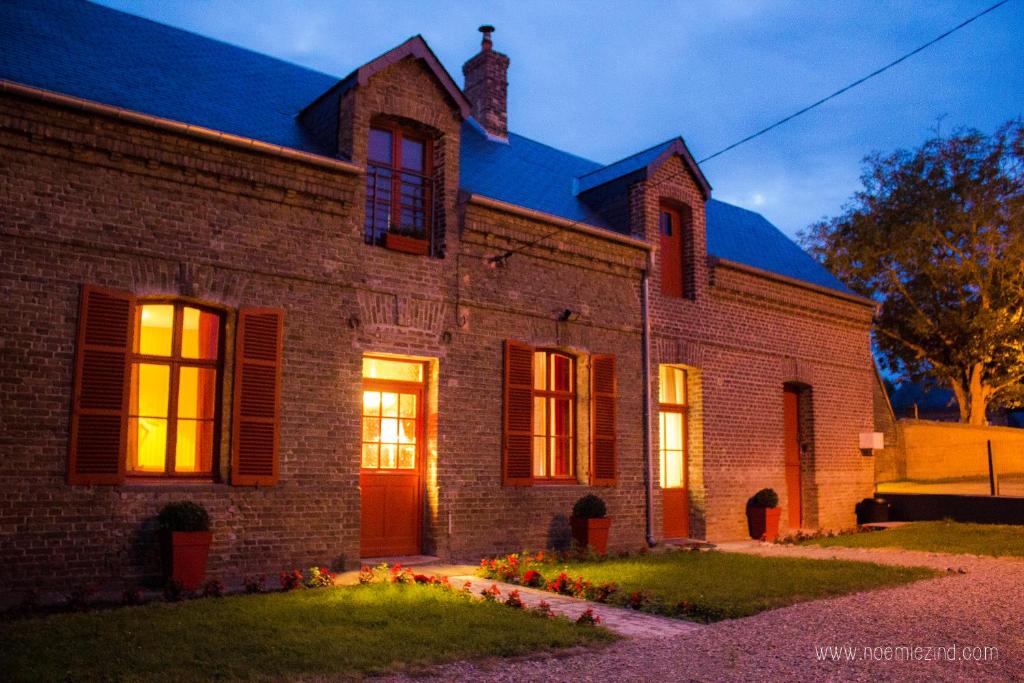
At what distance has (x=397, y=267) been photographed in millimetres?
10500

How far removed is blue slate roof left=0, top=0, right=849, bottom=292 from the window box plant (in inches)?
53.0

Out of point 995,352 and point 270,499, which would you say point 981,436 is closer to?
point 995,352

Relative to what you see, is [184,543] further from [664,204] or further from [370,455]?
[664,204]

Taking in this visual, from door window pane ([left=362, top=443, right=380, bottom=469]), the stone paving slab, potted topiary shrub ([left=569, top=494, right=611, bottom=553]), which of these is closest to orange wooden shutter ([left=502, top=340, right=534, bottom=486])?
Result: potted topiary shrub ([left=569, top=494, right=611, bottom=553])

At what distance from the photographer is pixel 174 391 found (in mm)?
8789

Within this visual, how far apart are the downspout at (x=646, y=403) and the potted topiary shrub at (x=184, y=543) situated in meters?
6.90

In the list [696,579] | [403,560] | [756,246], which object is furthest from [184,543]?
[756,246]

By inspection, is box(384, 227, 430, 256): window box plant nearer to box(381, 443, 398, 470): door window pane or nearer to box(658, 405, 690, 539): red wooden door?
box(381, 443, 398, 470): door window pane

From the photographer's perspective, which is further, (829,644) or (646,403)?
(646,403)

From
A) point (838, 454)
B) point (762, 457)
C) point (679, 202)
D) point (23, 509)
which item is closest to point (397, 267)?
point (23, 509)

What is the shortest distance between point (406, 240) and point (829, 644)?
260 inches

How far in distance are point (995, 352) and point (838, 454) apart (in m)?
13.2

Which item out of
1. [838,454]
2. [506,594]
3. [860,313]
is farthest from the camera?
[860,313]

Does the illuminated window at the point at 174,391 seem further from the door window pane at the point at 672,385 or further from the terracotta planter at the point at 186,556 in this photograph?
the door window pane at the point at 672,385
